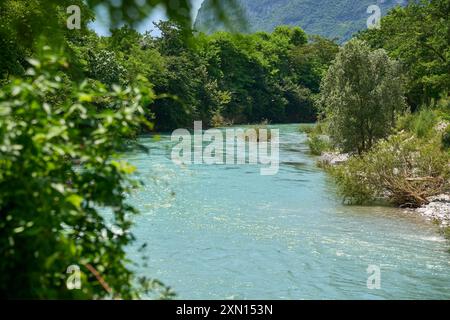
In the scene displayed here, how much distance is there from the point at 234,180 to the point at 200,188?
239 cm

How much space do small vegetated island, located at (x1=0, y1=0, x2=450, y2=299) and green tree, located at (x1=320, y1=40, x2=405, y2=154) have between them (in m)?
0.05

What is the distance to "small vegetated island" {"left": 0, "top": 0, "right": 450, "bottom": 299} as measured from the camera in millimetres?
2688

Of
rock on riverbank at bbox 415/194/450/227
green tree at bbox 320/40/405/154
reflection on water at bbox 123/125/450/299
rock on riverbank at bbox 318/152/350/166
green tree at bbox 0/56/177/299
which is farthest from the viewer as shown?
rock on riverbank at bbox 318/152/350/166

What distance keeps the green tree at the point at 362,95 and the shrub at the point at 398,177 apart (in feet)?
18.1

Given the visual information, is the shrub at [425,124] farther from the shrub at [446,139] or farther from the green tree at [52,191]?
the green tree at [52,191]

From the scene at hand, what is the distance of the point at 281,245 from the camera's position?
12195 mm

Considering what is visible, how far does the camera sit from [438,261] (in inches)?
442

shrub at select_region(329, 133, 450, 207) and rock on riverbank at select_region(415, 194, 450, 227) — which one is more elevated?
shrub at select_region(329, 133, 450, 207)

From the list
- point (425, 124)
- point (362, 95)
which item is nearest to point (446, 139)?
point (362, 95)

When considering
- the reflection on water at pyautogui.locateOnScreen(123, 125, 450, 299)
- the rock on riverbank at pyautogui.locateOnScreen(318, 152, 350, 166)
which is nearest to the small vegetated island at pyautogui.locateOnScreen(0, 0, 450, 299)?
the rock on riverbank at pyautogui.locateOnScreen(318, 152, 350, 166)

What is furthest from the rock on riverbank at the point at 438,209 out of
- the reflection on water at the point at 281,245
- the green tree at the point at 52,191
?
the green tree at the point at 52,191

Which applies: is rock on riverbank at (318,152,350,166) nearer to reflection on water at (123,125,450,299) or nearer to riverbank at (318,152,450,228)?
reflection on water at (123,125,450,299)

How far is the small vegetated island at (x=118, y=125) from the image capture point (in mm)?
2688
